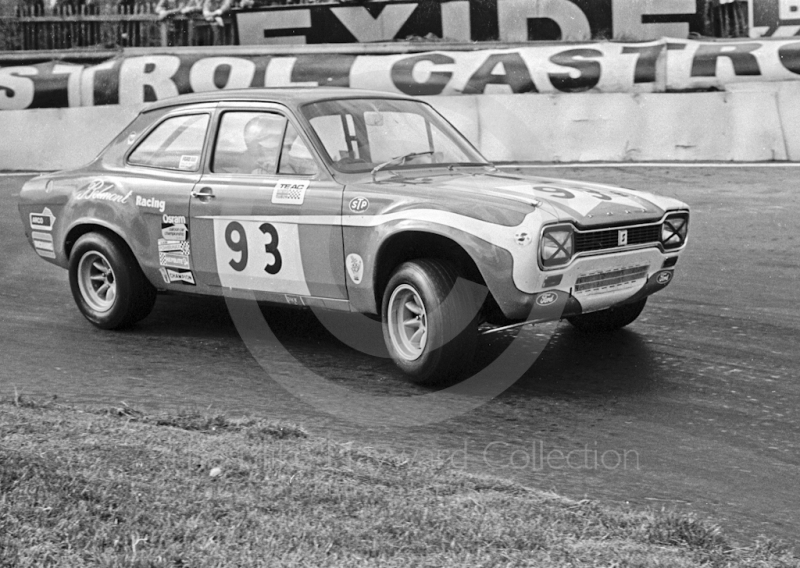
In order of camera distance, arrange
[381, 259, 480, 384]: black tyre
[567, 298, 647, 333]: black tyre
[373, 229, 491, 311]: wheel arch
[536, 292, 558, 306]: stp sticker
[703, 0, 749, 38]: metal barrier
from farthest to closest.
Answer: [703, 0, 749, 38]: metal barrier
[567, 298, 647, 333]: black tyre
[373, 229, 491, 311]: wheel arch
[381, 259, 480, 384]: black tyre
[536, 292, 558, 306]: stp sticker

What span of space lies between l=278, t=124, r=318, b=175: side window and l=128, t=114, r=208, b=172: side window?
687 mm

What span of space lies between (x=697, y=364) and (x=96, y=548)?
3.88 metres

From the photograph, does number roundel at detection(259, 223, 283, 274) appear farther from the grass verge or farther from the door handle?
the grass verge

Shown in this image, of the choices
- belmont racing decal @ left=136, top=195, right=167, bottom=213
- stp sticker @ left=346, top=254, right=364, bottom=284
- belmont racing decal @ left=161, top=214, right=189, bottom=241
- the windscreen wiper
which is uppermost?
the windscreen wiper

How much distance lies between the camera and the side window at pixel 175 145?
22.4 ft

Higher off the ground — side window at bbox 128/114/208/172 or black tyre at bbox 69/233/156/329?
side window at bbox 128/114/208/172

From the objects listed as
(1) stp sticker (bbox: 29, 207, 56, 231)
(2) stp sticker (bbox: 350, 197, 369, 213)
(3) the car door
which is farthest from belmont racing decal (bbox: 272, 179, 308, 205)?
(1) stp sticker (bbox: 29, 207, 56, 231)

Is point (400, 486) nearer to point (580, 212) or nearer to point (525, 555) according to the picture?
point (525, 555)

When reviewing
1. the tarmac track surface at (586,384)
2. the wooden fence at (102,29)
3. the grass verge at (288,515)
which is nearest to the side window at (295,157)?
the tarmac track surface at (586,384)

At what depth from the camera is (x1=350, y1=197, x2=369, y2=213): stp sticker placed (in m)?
5.83

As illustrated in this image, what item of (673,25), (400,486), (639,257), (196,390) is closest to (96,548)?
(400,486)

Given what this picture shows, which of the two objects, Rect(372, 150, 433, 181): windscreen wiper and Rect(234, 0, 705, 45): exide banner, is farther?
Rect(234, 0, 705, 45): exide banner

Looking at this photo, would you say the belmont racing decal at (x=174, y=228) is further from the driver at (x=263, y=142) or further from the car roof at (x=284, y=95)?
the car roof at (x=284, y=95)

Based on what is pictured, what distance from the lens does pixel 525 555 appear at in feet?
11.0
